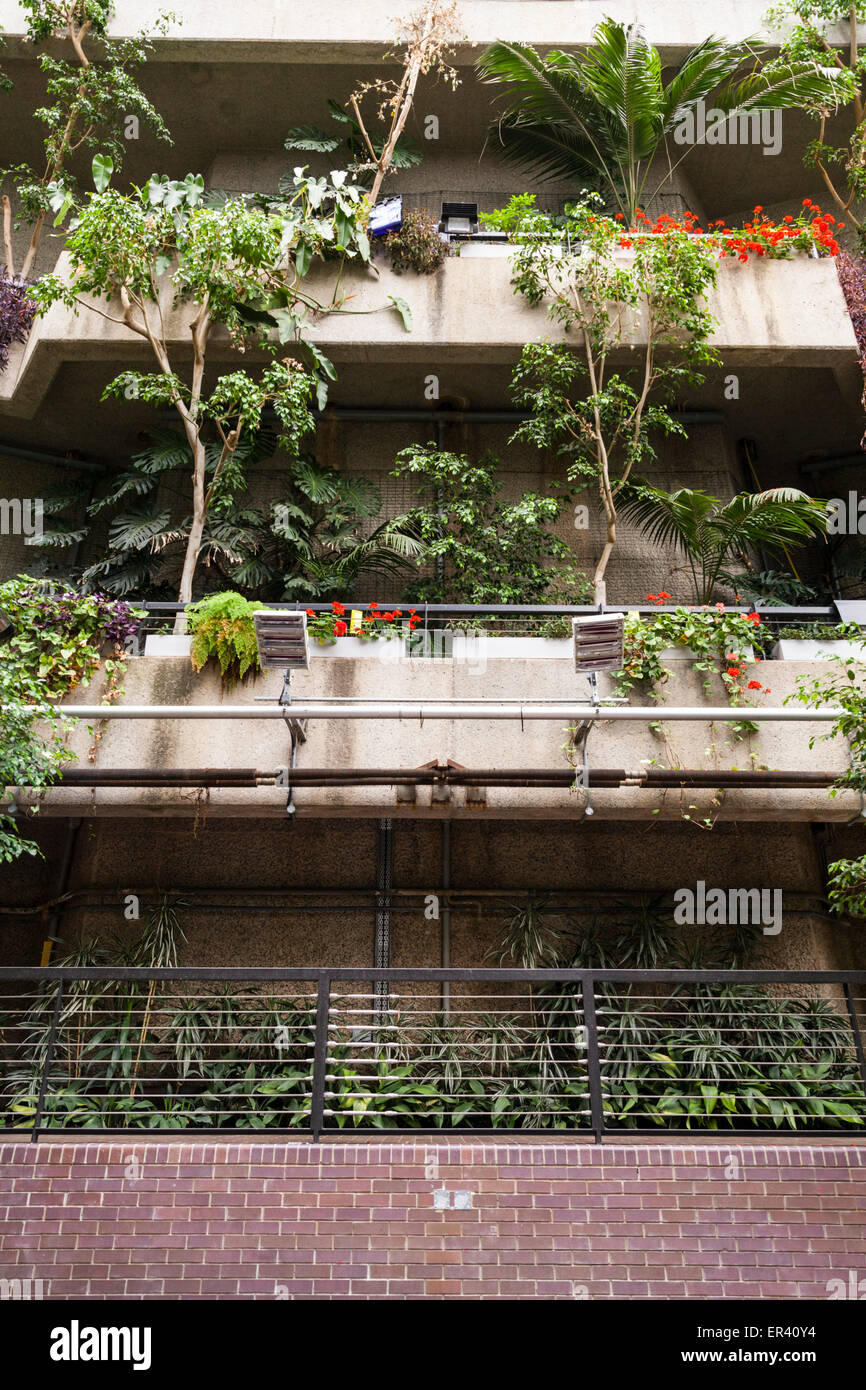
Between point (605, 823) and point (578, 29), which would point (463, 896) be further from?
point (578, 29)

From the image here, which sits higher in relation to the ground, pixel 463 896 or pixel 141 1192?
pixel 463 896

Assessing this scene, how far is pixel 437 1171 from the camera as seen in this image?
4.51 m

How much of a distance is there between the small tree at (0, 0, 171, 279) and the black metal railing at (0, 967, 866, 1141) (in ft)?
24.6

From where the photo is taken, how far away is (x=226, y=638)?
645 centimetres

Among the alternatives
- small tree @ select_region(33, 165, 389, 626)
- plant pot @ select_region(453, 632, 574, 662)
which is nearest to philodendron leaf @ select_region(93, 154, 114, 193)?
small tree @ select_region(33, 165, 389, 626)

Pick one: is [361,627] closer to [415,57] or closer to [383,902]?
[383,902]

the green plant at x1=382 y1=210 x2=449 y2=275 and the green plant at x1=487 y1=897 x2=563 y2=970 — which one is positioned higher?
the green plant at x1=382 y1=210 x2=449 y2=275

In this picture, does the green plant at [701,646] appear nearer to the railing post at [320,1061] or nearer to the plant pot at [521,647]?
the plant pot at [521,647]

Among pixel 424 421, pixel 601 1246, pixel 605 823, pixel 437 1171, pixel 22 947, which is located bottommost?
pixel 601 1246

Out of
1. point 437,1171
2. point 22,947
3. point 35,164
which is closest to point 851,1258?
point 437,1171

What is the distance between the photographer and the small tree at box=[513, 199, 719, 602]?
785 centimetres

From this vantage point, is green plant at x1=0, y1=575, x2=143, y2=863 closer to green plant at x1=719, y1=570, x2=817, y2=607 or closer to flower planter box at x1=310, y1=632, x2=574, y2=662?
flower planter box at x1=310, y1=632, x2=574, y2=662

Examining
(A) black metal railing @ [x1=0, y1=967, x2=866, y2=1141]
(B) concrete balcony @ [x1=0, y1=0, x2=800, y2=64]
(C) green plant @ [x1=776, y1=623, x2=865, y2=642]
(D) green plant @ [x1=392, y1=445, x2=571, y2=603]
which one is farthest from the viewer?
(B) concrete balcony @ [x1=0, y1=0, x2=800, y2=64]
